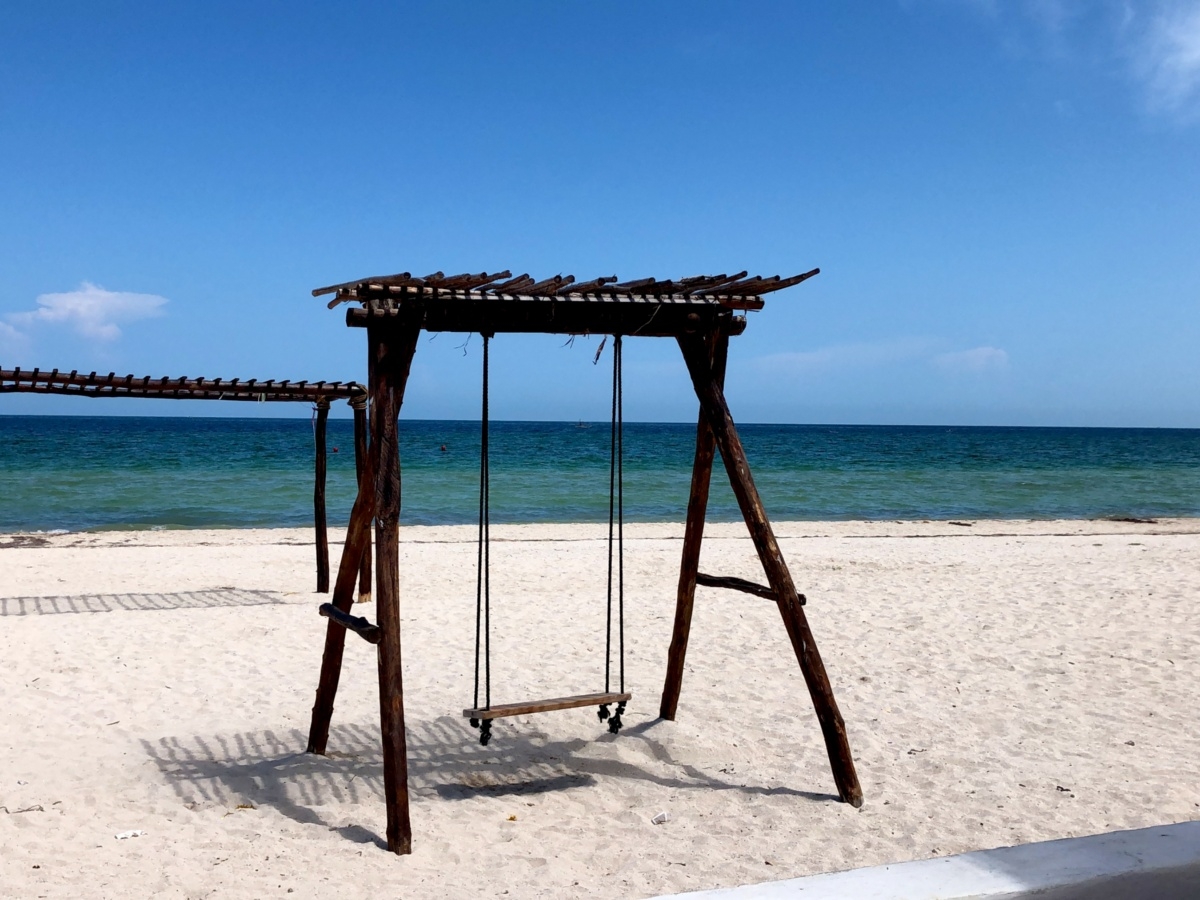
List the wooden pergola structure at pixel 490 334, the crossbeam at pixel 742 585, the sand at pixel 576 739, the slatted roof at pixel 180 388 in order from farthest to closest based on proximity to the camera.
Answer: the slatted roof at pixel 180 388 → the crossbeam at pixel 742 585 → the wooden pergola structure at pixel 490 334 → the sand at pixel 576 739

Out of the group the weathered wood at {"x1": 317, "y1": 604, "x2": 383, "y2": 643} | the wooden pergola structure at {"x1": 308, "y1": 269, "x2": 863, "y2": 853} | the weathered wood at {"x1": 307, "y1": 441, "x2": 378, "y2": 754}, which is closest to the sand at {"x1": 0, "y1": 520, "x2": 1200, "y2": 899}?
the weathered wood at {"x1": 307, "y1": 441, "x2": 378, "y2": 754}

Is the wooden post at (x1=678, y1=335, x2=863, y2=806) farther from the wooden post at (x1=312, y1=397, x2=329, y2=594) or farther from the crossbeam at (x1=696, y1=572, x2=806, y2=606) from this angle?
the wooden post at (x1=312, y1=397, x2=329, y2=594)

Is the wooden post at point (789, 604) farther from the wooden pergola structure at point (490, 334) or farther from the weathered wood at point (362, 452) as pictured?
the weathered wood at point (362, 452)

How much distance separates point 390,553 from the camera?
4004 millimetres

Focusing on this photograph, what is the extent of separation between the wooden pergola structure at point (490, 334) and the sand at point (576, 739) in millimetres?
385

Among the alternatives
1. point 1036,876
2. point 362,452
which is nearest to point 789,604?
point 1036,876

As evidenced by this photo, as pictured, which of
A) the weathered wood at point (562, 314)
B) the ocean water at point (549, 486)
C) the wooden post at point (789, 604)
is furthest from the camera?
the ocean water at point (549, 486)

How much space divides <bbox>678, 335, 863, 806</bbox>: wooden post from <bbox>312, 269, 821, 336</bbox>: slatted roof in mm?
209

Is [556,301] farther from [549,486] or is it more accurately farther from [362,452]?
[549,486]

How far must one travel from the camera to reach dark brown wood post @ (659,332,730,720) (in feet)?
16.3

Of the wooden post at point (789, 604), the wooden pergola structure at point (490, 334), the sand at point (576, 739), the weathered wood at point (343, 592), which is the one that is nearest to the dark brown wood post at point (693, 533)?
the wooden pergola structure at point (490, 334)

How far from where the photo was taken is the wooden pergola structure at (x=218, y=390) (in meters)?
8.30

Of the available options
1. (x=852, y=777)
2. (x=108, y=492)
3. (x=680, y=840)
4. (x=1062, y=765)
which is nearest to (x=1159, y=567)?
(x=1062, y=765)

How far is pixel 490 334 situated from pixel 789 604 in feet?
6.19
